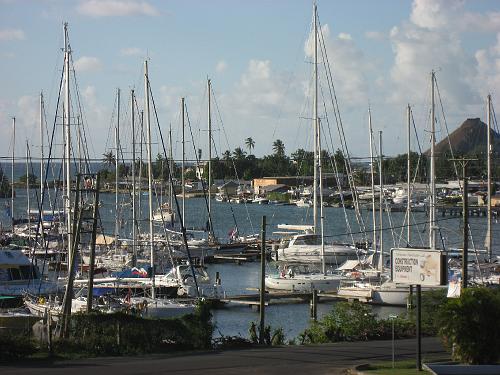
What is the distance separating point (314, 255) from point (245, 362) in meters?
46.9

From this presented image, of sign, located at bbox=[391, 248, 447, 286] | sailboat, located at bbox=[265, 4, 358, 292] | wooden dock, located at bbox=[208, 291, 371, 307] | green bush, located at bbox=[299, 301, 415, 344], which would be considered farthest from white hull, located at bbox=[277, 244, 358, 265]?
sign, located at bbox=[391, 248, 447, 286]

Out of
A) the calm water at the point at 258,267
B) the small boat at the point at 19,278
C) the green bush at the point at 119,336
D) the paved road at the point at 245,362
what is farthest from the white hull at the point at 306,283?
the green bush at the point at 119,336

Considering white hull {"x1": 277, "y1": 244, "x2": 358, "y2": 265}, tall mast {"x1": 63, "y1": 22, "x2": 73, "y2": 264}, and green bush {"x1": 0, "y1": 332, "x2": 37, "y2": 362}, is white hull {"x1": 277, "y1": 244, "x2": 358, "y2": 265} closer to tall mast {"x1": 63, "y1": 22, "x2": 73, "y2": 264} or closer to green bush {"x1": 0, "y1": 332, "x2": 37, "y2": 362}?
tall mast {"x1": 63, "y1": 22, "x2": 73, "y2": 264}

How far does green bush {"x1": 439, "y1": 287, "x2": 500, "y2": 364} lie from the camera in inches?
995

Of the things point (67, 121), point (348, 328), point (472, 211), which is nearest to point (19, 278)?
point (67, 121)

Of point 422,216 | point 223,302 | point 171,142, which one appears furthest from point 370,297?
point 422,216

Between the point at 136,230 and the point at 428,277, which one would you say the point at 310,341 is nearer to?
the point at 428,277

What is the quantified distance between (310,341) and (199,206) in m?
163

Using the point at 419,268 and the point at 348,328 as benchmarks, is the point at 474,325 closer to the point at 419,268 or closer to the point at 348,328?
the point at 419,268

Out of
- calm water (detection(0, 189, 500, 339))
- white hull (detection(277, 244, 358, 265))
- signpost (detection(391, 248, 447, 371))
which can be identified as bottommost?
calm water (detection(0, 189, 500, 339))

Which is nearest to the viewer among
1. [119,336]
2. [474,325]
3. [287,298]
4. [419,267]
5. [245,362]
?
[474,325]

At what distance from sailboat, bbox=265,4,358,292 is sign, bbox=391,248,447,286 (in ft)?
114

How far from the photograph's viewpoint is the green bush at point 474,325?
82.9 feet

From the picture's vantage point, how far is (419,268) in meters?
25.7
